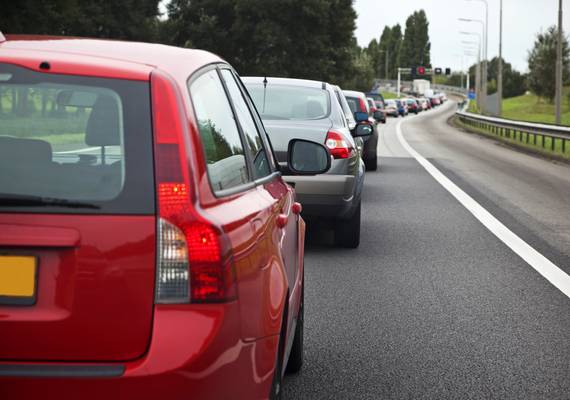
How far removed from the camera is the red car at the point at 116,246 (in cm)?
300

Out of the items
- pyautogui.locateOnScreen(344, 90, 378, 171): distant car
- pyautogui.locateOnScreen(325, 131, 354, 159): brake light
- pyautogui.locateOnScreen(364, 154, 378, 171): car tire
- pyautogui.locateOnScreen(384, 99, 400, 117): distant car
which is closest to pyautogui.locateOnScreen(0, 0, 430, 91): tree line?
pyautogui.locateOnScreen(384, 99, 400, 117): distant car

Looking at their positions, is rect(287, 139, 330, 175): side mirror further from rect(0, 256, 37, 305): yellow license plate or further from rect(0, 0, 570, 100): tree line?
rect(0, 0, 570, 100): tree line

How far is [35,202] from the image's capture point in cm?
307

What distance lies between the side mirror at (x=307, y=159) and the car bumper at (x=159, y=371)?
2.29 meters

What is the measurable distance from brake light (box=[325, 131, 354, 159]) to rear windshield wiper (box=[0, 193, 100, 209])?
687 centimetres

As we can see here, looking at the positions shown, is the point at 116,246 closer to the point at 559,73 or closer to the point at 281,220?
the point at 281,220

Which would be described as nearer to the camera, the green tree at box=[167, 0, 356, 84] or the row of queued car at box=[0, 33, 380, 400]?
the row of queued car at box=[0, 33, 380, 400]

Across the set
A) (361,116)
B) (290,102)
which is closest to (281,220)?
(290,102)

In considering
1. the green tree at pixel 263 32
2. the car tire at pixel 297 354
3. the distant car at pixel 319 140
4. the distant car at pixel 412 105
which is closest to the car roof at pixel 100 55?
the car tire at pixel 297 354

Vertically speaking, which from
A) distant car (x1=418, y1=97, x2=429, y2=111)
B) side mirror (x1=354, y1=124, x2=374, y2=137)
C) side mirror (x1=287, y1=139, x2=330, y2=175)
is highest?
side mirror (x1=287, y1=139, x2=330, y2=175)

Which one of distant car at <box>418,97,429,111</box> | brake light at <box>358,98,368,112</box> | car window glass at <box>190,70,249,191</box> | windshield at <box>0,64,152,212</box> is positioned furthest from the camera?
distant car at <box>418,97,429,111</box>

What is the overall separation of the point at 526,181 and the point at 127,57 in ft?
53.6

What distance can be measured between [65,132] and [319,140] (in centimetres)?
651

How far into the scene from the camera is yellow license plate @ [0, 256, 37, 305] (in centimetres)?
303
